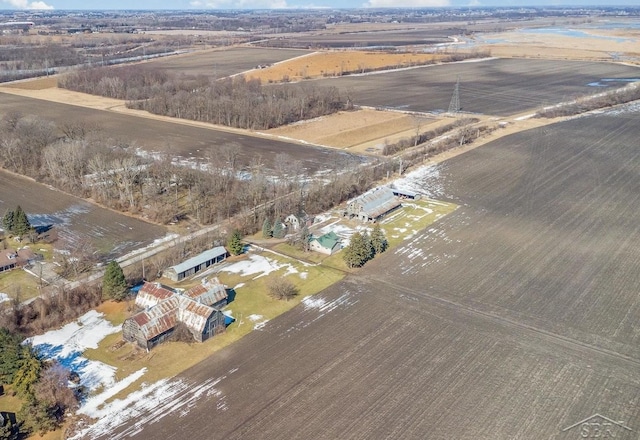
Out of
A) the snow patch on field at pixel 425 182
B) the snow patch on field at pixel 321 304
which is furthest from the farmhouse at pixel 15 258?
the snow patch on field at pixel 425 182

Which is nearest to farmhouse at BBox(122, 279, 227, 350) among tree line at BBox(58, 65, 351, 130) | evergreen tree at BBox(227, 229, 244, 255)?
evergreen tree at BBox(227, 229, 244, 255)

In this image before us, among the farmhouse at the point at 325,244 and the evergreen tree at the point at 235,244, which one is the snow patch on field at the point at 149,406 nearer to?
the evergreen tree at the point at 235,244

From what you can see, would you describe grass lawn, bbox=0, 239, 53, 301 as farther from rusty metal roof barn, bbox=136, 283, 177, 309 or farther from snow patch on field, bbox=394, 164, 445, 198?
snow patch on field, bbox=394, 164, 445, 198

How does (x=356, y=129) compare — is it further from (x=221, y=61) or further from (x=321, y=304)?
(x=221, y=61)

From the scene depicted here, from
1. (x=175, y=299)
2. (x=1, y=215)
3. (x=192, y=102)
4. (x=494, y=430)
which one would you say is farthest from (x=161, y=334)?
(x=192, y=102)

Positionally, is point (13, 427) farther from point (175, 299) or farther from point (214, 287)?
point (214, 287)

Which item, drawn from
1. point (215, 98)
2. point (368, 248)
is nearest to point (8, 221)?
point (368, 248)
